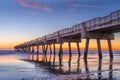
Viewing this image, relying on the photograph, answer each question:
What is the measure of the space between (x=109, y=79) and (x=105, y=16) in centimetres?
1787

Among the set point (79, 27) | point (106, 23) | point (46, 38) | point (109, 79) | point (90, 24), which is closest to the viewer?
point (109, 79)

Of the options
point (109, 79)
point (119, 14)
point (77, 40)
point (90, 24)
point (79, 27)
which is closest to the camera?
point (109, 79)

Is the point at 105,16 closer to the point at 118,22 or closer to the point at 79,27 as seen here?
the point at 118,22

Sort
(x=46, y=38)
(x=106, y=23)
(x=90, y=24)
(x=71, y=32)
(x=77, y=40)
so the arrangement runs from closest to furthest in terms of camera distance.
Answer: (x=106, y=23), (x=90, y=24), (x=71, y=32), (x=77, y=40), (x=46, y=38)

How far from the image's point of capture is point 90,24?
36156 millimetres

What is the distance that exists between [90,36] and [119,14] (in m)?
10.1

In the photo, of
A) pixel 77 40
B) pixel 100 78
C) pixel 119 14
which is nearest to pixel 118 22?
pixel 119 14

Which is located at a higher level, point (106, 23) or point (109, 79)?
point (106, 23)

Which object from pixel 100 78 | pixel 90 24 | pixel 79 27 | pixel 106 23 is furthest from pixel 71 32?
pixel 100 78

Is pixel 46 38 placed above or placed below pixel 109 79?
above

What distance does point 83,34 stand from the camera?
3806 centimetres

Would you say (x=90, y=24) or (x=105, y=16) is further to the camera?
(x=90, y=24)

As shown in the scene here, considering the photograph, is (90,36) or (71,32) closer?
(90,36)

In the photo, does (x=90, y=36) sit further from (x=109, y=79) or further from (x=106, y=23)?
(x=109, y=79)
